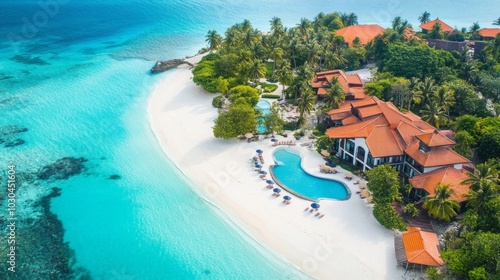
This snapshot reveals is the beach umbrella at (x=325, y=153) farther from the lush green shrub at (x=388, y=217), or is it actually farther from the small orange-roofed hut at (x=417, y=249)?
the small orange-roofed hut at (x=417, y=249)

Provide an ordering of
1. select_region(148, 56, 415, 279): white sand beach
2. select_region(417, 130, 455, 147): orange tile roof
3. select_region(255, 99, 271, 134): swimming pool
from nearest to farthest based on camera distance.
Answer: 1. select_region(148, 56, 415, 279): white sand beach
2. select_region(417, 130, 455, 147): orange tile roof
3. select_region(255, 99, 271, 134): swimming pool

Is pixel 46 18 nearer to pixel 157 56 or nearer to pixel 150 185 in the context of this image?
pixel 157 56

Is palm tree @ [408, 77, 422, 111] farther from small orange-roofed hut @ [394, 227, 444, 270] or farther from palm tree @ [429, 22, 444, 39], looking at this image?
palm tree @ [429, 22, 444, 39]

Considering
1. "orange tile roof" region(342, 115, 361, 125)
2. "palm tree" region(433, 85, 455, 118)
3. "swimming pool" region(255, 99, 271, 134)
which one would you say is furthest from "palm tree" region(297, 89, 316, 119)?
"palm tree" region(433, 85, 455, 118)

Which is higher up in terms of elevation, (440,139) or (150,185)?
(440,139)

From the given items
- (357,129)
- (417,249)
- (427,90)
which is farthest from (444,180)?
(427,90)

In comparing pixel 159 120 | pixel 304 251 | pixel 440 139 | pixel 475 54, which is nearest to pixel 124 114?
pixel 159 120
